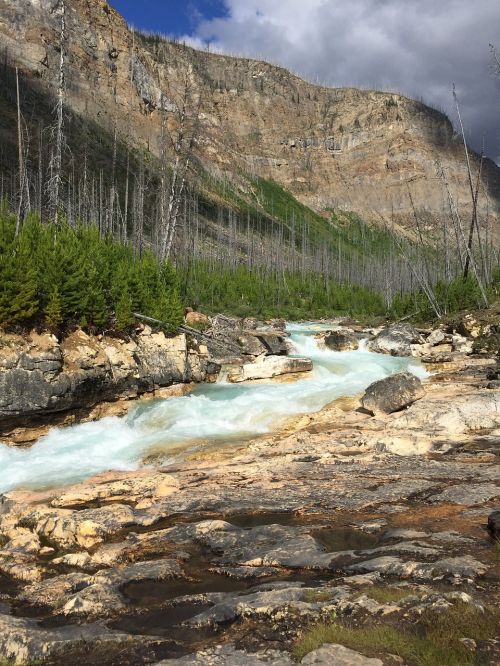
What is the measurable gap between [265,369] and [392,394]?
8.02 metres

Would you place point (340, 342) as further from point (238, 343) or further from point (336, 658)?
point (336, 658)

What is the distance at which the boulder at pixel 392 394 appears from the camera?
15.1 m

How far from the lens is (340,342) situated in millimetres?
31266

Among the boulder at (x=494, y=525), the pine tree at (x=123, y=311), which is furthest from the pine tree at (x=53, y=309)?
the boulder at (x=494, y=525)

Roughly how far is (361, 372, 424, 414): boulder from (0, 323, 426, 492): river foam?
8.30 ft

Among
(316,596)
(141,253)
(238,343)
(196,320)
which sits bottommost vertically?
(316,596)

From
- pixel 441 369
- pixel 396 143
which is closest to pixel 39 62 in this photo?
pixel 441 369

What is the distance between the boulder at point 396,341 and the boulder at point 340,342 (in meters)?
1.10

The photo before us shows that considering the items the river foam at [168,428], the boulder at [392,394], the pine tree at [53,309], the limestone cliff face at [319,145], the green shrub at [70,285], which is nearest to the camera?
the river foam at [168,428]

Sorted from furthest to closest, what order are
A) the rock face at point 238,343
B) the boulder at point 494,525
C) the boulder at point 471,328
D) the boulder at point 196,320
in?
the boulder at point 471,328, the boulder at point 196,320, the rock face at point 238,343, the boulder at point 494,525

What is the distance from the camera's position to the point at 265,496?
923cm

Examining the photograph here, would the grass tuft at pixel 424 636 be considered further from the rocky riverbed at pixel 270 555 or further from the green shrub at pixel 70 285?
the green shrub at pixel 70 285

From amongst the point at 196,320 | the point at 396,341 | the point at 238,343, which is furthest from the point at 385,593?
the point at 396,341

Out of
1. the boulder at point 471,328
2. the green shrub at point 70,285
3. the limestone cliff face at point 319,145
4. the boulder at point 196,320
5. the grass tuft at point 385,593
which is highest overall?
the limestone cliff face at point 319,145
